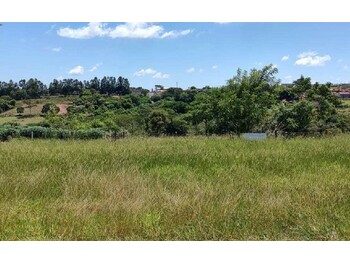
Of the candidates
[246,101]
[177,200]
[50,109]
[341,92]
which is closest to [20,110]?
[50,109]

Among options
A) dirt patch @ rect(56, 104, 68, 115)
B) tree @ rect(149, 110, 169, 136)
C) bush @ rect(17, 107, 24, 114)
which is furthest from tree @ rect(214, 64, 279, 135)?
bush @ rect(17, 107, 24, 114)

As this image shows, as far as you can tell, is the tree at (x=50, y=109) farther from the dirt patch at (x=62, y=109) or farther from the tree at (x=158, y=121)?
the tree at (x=158, y=121)

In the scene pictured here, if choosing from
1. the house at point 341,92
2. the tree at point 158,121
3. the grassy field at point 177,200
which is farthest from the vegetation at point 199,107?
the grassy field at point 177,200

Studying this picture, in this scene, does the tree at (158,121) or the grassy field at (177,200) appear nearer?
the grassy field at (177,200)

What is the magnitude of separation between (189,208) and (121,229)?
781mm

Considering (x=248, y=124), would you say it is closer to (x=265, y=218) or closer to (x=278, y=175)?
(x=278, y=175)

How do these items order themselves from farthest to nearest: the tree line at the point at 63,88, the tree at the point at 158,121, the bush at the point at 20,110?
1. the bush at the point at 20,110
2. the tree line at the point at 63,88
3. the tree at the point at 158,121

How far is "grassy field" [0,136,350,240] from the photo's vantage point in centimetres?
345

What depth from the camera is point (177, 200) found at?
4.15m

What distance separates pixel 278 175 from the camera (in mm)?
5949

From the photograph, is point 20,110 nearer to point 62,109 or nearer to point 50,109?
point 50,109

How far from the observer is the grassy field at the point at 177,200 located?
3453mm
